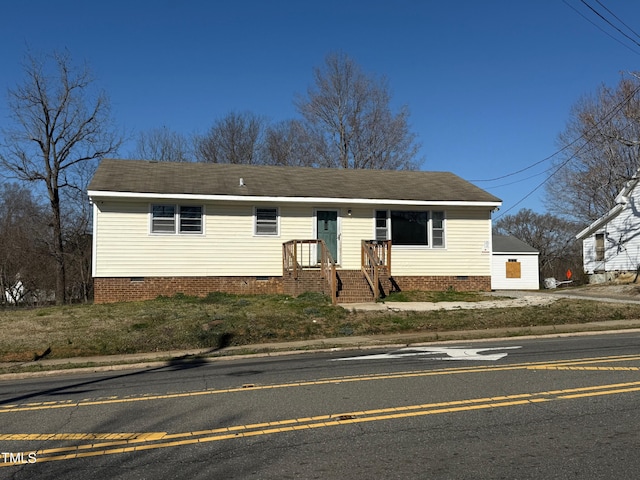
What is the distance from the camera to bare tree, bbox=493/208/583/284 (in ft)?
198

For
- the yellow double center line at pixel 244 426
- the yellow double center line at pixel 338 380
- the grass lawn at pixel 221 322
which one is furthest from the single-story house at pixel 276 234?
the yellow double center line at pixel 244 426

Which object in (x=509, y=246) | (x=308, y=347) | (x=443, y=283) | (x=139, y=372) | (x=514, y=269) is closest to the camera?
(x=139, y=372)

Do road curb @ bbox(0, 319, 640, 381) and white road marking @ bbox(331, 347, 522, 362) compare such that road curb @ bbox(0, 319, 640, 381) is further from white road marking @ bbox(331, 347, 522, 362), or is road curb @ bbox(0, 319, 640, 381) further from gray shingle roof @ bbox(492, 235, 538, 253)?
gray shingle roof @ bbox(492, 235, 538, 253)

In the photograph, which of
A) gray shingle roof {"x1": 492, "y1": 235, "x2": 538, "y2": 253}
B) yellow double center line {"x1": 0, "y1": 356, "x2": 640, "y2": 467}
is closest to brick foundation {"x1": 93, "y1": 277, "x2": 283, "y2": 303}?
yellow double center line {"x1": 0, "y1": 356, "x2": 640, "y2": 467}

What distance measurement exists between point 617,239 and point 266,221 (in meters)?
20.8

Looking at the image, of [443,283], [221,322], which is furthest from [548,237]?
[221,322]

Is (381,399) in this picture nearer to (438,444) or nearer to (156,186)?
(438,444)

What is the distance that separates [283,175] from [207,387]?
612 inches

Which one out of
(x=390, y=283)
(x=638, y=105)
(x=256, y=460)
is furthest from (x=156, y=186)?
(x=638, y=105)

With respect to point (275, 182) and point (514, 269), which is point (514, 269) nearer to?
point (514, 269)

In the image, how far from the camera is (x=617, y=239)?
30703 mm

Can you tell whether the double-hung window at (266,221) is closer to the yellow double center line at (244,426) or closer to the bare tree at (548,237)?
the yellow double center line at (244,426)

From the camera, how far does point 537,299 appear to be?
18.5 m

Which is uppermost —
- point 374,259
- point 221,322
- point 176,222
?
point 176,222
